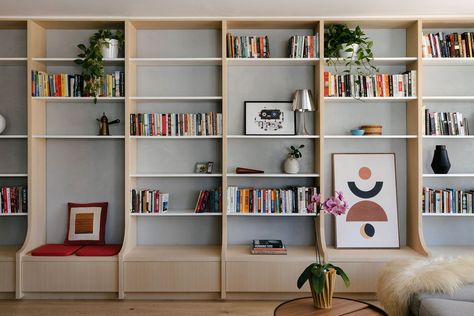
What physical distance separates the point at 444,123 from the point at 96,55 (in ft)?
10.5

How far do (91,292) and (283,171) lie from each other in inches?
80.4

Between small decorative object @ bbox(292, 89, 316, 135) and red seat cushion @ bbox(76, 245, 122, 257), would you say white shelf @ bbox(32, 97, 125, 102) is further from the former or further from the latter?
small decorative object @ bbox(292, 89, 316, 135)

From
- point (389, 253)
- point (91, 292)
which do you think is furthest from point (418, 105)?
point (91, 292)

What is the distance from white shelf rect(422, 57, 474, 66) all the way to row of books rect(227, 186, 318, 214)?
5.12 ft

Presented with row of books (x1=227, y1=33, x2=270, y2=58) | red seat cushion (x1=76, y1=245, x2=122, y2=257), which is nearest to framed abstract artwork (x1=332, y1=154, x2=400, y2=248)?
row of books (x1=227, y1=33, x2=270, y2=58)

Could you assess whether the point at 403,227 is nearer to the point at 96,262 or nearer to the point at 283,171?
the point at 283,171

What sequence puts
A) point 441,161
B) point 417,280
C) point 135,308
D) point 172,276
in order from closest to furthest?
1. point 417,280
2. point 135,308
3. point 172,276
4. point 441,161

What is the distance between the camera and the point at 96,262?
400 cm

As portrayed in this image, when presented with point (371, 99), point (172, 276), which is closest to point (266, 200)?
point (172, 276)

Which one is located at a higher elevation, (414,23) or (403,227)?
(414,23)

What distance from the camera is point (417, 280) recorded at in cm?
294

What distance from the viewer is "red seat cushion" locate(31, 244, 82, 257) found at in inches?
158

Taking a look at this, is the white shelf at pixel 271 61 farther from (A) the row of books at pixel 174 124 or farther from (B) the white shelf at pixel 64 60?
(B) the white shelf at pixel 64 60

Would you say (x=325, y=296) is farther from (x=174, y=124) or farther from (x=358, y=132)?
(x=174, y=124)
